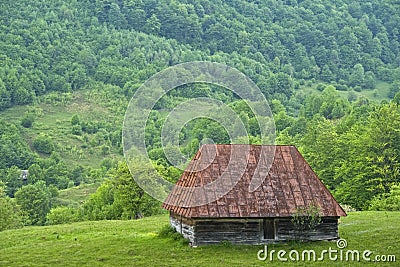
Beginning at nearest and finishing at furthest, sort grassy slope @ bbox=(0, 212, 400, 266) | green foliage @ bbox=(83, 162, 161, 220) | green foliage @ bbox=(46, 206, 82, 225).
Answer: grassy slope @ bbox=(0, 212, 400, 266) → green foliage @ bbox=(83, 162, 161, 220) → green foliage @ bbox=(46, 206, 82, 225)

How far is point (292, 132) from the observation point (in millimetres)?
121062

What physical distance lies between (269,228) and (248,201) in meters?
1.95

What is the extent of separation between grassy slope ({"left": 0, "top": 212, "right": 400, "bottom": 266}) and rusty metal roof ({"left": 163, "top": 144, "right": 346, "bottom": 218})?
188cm

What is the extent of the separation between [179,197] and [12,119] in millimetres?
175802

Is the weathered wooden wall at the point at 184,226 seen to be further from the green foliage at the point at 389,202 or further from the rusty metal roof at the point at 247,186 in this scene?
the green foliage at the point at 389,202

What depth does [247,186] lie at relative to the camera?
3177cm

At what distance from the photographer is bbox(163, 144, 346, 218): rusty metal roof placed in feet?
100

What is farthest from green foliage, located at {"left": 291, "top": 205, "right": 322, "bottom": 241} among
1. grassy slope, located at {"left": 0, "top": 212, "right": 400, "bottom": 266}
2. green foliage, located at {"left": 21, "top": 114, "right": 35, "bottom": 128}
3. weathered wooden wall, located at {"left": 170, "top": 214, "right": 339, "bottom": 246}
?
green foliage, located at {"left": 21, "top": 114, "right": 35, "bottom": 128}

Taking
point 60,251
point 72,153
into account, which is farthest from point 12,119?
point 60,251

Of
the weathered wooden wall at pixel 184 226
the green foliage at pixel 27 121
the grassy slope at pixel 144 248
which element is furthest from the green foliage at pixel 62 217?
the green foliage at pixel 27 121

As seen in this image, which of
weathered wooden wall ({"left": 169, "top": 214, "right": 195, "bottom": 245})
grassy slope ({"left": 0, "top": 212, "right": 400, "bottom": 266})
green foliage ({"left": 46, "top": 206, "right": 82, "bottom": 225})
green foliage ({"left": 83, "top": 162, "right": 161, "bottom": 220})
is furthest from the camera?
green foliage ({"left": 46, "top": 206, "right": 82, "bottom": 225})

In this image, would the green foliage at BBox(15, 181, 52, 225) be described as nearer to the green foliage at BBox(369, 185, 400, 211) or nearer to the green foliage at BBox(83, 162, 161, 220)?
the green foliage at BBox(83, 162, 161, 220)

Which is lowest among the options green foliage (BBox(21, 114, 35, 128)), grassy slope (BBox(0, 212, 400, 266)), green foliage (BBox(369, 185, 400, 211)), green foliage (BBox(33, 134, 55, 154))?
grassy slope (BBox(0, 212, 400, 266))

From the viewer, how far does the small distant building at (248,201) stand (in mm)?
30625
